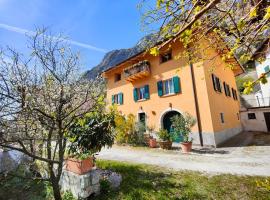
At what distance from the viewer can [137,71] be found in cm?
1653

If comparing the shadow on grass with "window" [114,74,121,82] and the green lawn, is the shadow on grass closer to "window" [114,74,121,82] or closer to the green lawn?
the green lawn

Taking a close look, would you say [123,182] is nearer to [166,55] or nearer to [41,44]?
[41,44]

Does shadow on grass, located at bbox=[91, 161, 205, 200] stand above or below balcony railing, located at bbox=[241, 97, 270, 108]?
below

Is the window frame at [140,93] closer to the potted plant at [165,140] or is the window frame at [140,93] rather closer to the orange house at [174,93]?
the orange house at [174,93]

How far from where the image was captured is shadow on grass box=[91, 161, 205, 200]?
16.8ft

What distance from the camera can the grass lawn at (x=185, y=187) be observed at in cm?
490

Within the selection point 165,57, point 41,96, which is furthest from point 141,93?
point 41,96

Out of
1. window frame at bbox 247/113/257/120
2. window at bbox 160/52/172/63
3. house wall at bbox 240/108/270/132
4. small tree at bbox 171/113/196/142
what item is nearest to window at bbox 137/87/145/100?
window at bbox 160/52/172/63

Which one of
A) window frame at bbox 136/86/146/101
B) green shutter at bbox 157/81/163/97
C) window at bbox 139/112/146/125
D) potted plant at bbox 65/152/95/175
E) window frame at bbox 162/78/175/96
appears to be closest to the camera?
potted plant at bbox 65/152/95/175

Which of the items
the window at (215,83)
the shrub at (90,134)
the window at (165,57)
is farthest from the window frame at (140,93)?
the shrub at (90,134)

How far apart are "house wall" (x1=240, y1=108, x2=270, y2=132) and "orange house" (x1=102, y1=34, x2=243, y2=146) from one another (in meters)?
3.01

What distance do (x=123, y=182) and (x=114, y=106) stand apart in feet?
9.14

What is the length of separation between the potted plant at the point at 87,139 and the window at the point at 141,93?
10.4 meters

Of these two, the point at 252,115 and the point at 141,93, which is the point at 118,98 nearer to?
the point at 141,93
